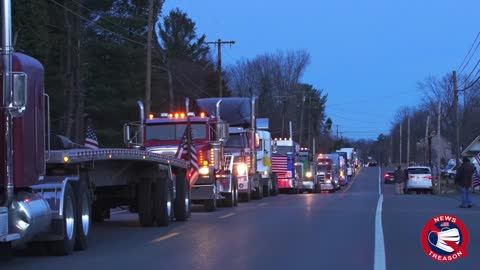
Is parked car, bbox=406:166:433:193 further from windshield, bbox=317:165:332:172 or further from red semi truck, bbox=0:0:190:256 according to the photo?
red semi truck, bbox=0:0:190:256

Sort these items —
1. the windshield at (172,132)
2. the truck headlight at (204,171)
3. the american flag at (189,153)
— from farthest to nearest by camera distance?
the windshield at (172,132) < the truck headlight at (204,171) < the american flag at (189,153)

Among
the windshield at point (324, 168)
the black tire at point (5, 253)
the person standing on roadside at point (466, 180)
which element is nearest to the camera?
the black tire at point (5, 253)

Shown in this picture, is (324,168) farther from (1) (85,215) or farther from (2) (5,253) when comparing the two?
(2) (5,253)

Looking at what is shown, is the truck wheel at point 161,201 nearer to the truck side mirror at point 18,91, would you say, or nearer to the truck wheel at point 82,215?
the truck wheel at point 82,215

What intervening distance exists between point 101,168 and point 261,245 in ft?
12.2

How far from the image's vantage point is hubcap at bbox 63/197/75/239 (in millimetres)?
11549

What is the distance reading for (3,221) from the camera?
9.55m

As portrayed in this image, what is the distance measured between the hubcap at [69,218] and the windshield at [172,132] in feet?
38.2

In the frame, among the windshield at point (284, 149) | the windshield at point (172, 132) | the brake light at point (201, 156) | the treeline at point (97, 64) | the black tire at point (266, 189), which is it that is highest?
the treeline at point (97, 64)

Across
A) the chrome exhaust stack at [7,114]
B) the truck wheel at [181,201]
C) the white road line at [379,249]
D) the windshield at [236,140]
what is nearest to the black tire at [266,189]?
the windshield at [236,140]

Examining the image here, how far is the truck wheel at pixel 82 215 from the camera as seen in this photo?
39.9 feet

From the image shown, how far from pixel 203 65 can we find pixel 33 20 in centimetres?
4257

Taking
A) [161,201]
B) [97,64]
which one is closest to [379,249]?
[161,201]

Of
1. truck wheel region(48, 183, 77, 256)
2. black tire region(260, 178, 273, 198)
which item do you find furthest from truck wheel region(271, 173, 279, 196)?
truck wheel region(48, 183, 77, 256)
